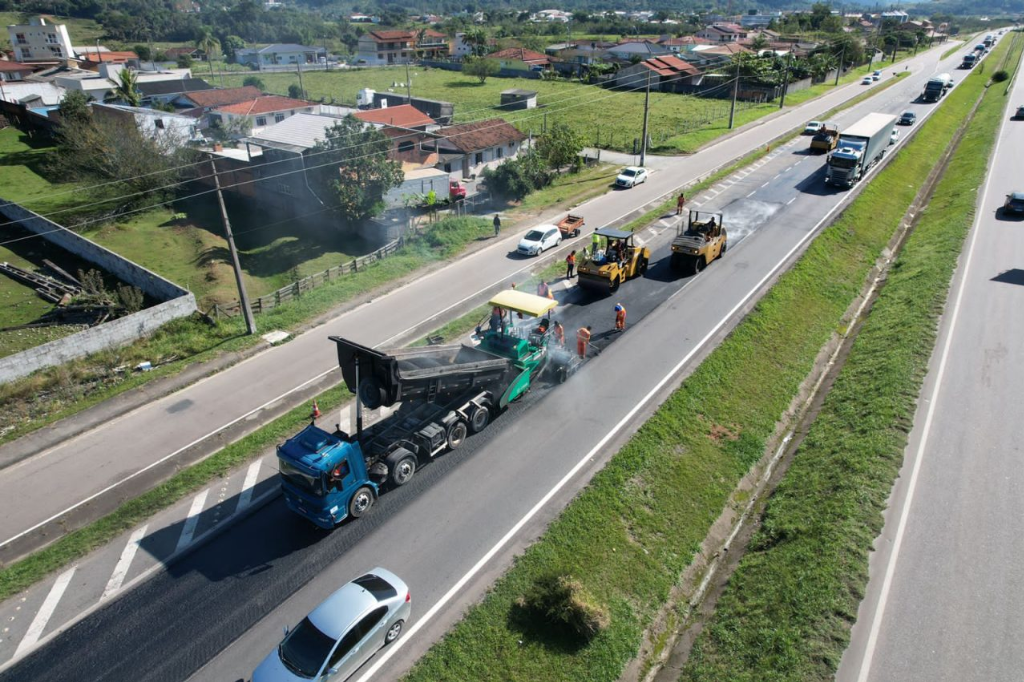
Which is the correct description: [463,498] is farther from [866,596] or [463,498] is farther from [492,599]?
[866,596]

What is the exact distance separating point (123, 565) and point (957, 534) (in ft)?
61.6

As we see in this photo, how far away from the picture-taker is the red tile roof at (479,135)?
159 feet

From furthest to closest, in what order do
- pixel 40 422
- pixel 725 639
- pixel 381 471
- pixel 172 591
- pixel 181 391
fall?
pixel 181 391 → pixel 40 422 → pixel 381 471 → pixel 172 591 → pixel 725 639

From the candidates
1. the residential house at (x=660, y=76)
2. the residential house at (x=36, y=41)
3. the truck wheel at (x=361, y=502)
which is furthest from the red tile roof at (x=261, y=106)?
the residential house at (x=36, y=41)

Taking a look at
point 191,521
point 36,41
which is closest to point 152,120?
point 191,521

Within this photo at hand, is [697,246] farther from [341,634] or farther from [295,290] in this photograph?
[341,634]

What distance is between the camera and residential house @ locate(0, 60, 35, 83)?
87137 mm

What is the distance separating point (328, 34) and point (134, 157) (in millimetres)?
138721

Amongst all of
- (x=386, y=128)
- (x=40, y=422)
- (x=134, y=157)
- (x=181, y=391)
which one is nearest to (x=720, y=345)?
(x=181, y=391)

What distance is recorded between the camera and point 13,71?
88062 mm

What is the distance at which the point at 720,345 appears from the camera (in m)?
22.3

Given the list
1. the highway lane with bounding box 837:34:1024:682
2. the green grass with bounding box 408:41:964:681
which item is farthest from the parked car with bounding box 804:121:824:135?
the highway lane with bounding box 837:34:1024:682

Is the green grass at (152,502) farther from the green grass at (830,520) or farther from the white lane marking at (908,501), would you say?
the white lane marking at (908,501)

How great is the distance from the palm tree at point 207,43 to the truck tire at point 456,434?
13466 cm
